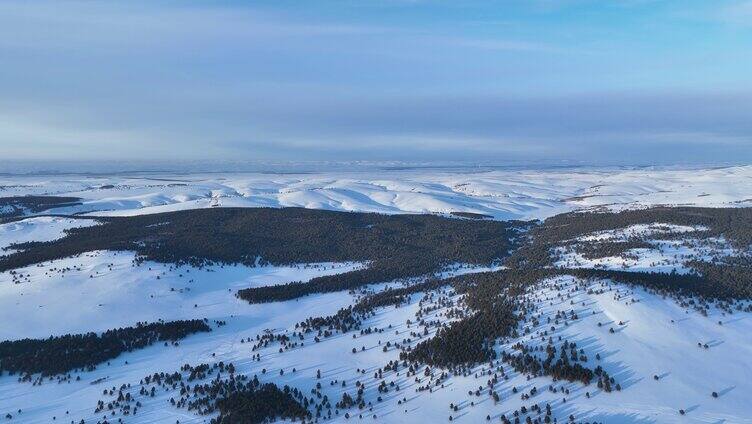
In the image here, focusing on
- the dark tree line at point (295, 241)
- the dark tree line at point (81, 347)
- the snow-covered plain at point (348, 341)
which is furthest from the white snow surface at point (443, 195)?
the dark tree line at point (81, 347)

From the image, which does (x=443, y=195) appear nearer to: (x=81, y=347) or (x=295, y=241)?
(x=295, y=241)

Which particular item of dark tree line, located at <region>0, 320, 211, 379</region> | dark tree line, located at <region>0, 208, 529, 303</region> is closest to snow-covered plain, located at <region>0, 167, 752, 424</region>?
dark tree line, located at <region>0, 320, 211, 379</region>

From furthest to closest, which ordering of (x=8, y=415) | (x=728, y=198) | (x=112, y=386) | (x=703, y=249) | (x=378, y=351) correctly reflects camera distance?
(x=728, y=198), (x=703, y=249), (x=378, y=351), (x=112, y=386), (x=8, y=415)

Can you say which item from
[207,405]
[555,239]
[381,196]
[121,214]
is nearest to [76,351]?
[207,405]

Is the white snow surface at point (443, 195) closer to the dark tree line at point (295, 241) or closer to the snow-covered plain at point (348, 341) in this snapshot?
the dark tree line at point (295, 241)

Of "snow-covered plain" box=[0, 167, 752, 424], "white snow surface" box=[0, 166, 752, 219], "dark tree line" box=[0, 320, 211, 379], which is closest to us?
"snow-covered plain" box=[0, 167, 752, 424]

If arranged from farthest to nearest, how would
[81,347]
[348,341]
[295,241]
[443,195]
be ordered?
[443,195], [295,241], [348,341], [81,347]

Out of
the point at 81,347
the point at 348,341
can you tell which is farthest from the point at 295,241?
the point at 81,347

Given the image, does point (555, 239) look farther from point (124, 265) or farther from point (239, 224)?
point (124, 265)

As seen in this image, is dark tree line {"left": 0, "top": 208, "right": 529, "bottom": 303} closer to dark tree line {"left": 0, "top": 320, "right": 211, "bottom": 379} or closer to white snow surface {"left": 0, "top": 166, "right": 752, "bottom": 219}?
dark tree line {"left": 0, "top": 320, "right": 211, "bottom": 379}
